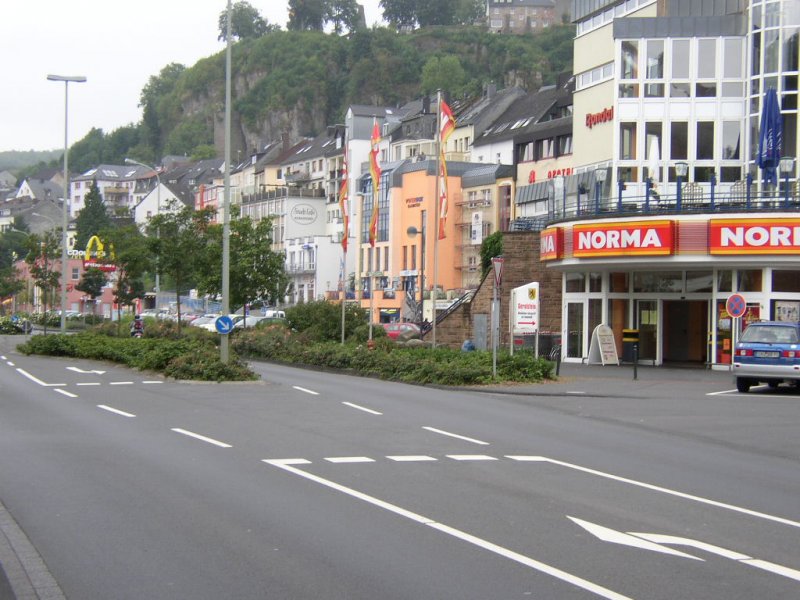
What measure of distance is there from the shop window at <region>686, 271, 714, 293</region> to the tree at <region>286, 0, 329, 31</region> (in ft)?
516

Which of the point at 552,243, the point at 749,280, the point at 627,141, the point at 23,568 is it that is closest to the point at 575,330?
the point at 552,243

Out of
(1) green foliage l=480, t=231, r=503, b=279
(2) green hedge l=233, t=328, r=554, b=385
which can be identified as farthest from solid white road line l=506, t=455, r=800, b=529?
(1) green foliage l=480, t=231, r=503, b=279

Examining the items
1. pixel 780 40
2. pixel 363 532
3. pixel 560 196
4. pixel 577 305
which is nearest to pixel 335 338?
pixel 577 305

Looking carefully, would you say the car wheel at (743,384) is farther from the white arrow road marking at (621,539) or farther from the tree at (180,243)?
the tree at (180,243)

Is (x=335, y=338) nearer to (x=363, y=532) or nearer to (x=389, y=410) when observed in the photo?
(x=389, y=410)

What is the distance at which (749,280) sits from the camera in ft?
118

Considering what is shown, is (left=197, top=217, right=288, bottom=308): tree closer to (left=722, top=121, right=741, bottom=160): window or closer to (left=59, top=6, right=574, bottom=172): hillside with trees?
(left=722, top=121, right=741, bottom=160): window

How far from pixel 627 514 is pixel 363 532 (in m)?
2.64

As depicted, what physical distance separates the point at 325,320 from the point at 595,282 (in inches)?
395

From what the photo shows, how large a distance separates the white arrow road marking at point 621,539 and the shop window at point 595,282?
3064cm

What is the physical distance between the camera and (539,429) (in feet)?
62.2

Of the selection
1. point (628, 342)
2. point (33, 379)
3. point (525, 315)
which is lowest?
point (33, 379)

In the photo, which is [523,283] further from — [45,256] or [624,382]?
[45,256]

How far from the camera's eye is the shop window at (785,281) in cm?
3531
